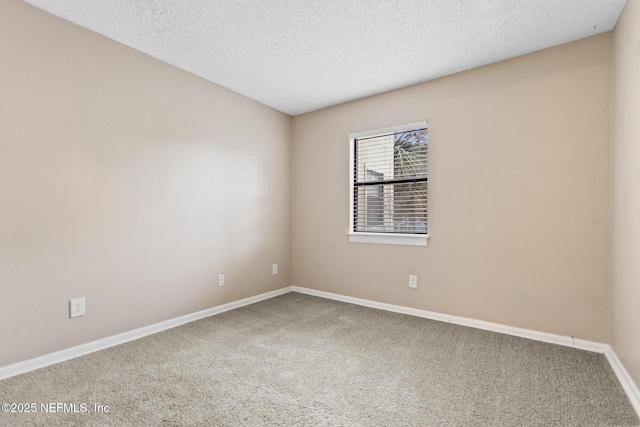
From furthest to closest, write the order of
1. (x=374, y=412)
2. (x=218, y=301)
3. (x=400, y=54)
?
(x=218, y=301), (x=400, y=54), (x=374, y=412)

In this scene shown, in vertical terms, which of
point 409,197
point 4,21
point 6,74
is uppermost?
point 4,21

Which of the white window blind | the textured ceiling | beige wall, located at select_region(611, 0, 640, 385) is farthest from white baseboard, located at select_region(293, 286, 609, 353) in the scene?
the textured ceiling

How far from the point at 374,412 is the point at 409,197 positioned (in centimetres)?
222

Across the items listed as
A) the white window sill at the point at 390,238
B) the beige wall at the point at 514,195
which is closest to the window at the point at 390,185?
the white window sill at the point at 390,238

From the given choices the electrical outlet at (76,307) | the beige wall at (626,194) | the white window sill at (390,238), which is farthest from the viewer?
the white window sill at (390,238)

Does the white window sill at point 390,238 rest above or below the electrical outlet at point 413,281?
above

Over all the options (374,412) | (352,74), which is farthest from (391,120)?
(374,412)

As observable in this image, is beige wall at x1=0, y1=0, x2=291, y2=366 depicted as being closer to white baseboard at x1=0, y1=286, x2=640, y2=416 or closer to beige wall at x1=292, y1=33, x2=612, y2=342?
white baseboard at x1=0, y1=286, x2=640, y2=416

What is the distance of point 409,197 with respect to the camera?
3.39 metres

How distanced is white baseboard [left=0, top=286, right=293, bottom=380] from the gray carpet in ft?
0.24

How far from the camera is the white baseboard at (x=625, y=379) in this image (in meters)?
1.69

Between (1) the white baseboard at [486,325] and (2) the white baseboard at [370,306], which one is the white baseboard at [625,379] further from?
(1) the white baseboard at [486,325]

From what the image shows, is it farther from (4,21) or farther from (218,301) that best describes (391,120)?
(4,21)

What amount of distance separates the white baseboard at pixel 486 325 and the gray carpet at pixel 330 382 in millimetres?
103
